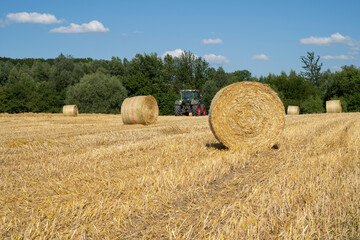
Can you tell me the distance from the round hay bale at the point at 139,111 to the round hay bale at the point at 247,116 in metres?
7.68

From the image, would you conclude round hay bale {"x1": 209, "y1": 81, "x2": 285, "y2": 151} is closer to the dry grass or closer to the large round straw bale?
the dry grass

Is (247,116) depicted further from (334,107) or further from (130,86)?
(130,86)

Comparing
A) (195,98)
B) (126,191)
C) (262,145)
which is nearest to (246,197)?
(126,191)

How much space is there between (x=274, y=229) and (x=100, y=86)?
40.9 m

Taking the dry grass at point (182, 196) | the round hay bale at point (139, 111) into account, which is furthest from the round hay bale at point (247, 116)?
the round hay bale at point (139, 111)

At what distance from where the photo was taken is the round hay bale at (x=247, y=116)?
6.82 metres

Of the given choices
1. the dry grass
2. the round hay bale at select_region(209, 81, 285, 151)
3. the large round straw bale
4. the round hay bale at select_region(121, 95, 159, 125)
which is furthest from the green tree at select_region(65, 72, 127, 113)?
the dry grass

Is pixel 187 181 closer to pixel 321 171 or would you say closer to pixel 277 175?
pixel 277 175

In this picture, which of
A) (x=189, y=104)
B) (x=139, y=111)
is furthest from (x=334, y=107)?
(x=139, y=111)

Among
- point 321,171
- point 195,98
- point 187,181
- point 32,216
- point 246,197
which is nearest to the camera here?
point 32,216

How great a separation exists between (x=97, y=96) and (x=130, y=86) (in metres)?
6.92

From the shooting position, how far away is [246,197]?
12.0 ft

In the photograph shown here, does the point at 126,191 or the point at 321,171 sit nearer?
the point at 126,191

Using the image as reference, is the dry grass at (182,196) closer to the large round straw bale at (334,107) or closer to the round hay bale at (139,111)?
the round hay bale at (139,111)
